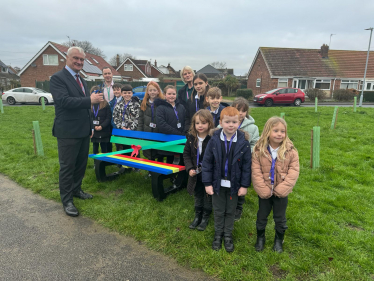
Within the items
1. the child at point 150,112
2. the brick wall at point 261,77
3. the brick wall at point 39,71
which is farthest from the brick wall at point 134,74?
the child at point 150,112

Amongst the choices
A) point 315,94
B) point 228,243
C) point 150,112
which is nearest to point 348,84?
point 315,94

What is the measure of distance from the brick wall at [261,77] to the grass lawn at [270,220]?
2652 centimetres

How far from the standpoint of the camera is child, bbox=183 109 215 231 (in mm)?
3127

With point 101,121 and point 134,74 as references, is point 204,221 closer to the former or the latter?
point 101,121

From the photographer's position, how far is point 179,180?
13.9 feet

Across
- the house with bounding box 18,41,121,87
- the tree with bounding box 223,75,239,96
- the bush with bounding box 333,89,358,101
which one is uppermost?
the house with bounding box 18,41,121,87

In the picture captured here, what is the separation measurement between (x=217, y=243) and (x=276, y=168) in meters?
1.07

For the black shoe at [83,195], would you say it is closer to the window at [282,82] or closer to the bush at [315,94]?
the bush at [315,94]

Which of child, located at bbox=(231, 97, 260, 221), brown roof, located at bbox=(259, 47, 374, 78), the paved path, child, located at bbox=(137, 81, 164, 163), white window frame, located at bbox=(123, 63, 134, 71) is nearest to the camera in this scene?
the paved path

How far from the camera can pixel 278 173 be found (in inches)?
106

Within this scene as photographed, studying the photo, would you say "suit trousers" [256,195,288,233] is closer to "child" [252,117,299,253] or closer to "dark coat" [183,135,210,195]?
"child" [252,117,299,253]

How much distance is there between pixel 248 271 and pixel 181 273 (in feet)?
2.18

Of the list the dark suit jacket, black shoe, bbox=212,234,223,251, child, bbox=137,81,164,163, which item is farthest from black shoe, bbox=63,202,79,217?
black shoe, bbox=212,234,223,251

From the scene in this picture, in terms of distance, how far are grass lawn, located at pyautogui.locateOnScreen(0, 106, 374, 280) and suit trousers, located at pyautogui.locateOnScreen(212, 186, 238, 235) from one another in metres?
0.20
